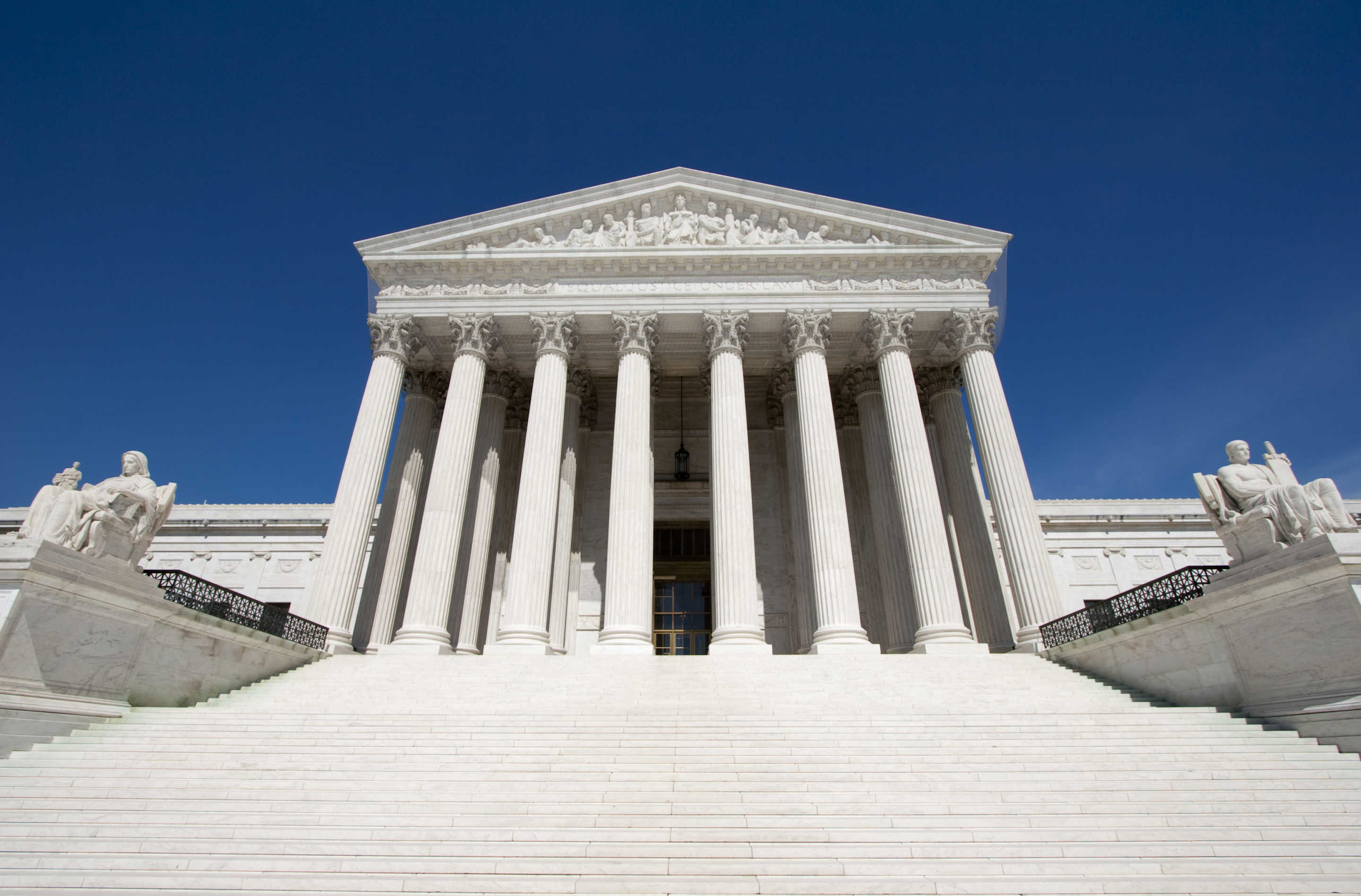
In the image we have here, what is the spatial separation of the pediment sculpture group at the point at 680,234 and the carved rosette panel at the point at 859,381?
177 inches

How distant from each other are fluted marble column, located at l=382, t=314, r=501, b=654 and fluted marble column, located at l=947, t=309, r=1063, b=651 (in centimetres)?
1562

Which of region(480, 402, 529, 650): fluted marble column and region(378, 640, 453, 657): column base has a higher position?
region(480, 402, 529, 650): fluted marble column

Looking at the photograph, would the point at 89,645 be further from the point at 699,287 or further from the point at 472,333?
the point at 699,287

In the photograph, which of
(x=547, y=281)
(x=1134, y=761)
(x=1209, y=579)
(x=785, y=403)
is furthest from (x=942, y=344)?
(x=1134, y=761)

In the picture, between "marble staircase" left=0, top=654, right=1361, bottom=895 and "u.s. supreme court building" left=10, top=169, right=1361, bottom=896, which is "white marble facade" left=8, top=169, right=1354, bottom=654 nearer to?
"u.s. supreme court building" left=10, top=169, right=1361, bottom=896

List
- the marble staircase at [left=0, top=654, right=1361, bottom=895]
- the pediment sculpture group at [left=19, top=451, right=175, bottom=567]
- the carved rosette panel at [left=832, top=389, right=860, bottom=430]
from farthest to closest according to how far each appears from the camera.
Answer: the carved rosette panel at [left=832, top=389, right=860, bottom=430]
the pediment sculpture group at [left=19, top=451, right=175, bottom=567]
the marble staircase at [left=0, top=654, right=1361, bottom=895]

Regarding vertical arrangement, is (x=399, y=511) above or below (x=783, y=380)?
below

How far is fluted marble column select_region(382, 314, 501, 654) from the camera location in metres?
18.4

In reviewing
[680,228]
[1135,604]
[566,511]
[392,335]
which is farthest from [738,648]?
[392,335]

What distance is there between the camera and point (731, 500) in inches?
761

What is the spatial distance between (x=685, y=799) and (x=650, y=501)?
40.4ft

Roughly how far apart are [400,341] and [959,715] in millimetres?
19192

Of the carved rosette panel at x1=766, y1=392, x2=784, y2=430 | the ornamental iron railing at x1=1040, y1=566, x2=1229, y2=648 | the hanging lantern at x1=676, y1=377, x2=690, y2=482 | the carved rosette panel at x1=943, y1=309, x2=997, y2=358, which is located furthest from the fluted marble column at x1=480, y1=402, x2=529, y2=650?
the ornamental iron railing at x1=1040, y1=566, x2=1229, y2=648

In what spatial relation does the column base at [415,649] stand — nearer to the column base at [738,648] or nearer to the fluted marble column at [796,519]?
the column base at [738,648]
